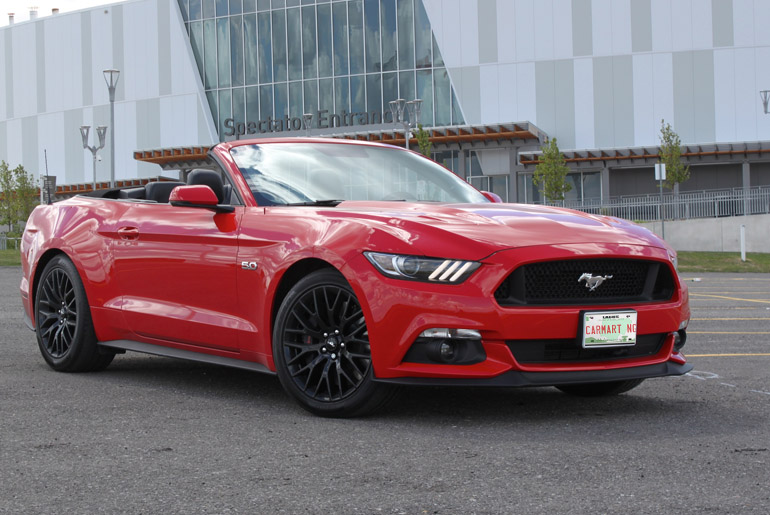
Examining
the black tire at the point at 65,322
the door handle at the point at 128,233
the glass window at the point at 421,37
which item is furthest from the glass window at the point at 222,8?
the door handle at the point at 128,233

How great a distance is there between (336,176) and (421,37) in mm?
47351

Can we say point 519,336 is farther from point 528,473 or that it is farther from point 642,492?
point 642,492

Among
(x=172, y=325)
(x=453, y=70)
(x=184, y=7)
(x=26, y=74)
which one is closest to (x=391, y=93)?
(x=453, y=70)

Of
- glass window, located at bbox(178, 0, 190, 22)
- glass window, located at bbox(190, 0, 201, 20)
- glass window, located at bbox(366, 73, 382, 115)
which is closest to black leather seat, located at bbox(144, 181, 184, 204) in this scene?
glass window, located at bbox(366, 73, 382, 115)

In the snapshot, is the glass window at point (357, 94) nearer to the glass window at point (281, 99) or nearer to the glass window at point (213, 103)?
the glass window at point (281, 99)

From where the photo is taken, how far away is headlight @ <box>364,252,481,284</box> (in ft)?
16.3

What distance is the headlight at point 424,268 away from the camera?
16.3 feet

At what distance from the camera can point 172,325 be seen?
634cm

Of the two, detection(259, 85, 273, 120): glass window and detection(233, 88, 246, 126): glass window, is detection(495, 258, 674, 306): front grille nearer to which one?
detection(259, 85, 273, 120): glass window

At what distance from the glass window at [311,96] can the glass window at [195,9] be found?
8.32 meters

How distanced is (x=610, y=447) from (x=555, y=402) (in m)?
1.35

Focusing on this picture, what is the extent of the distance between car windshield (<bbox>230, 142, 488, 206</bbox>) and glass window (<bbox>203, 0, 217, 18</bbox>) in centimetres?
5426

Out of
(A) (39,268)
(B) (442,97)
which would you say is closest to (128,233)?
(A) (39,268)

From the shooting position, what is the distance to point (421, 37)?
5241cm
